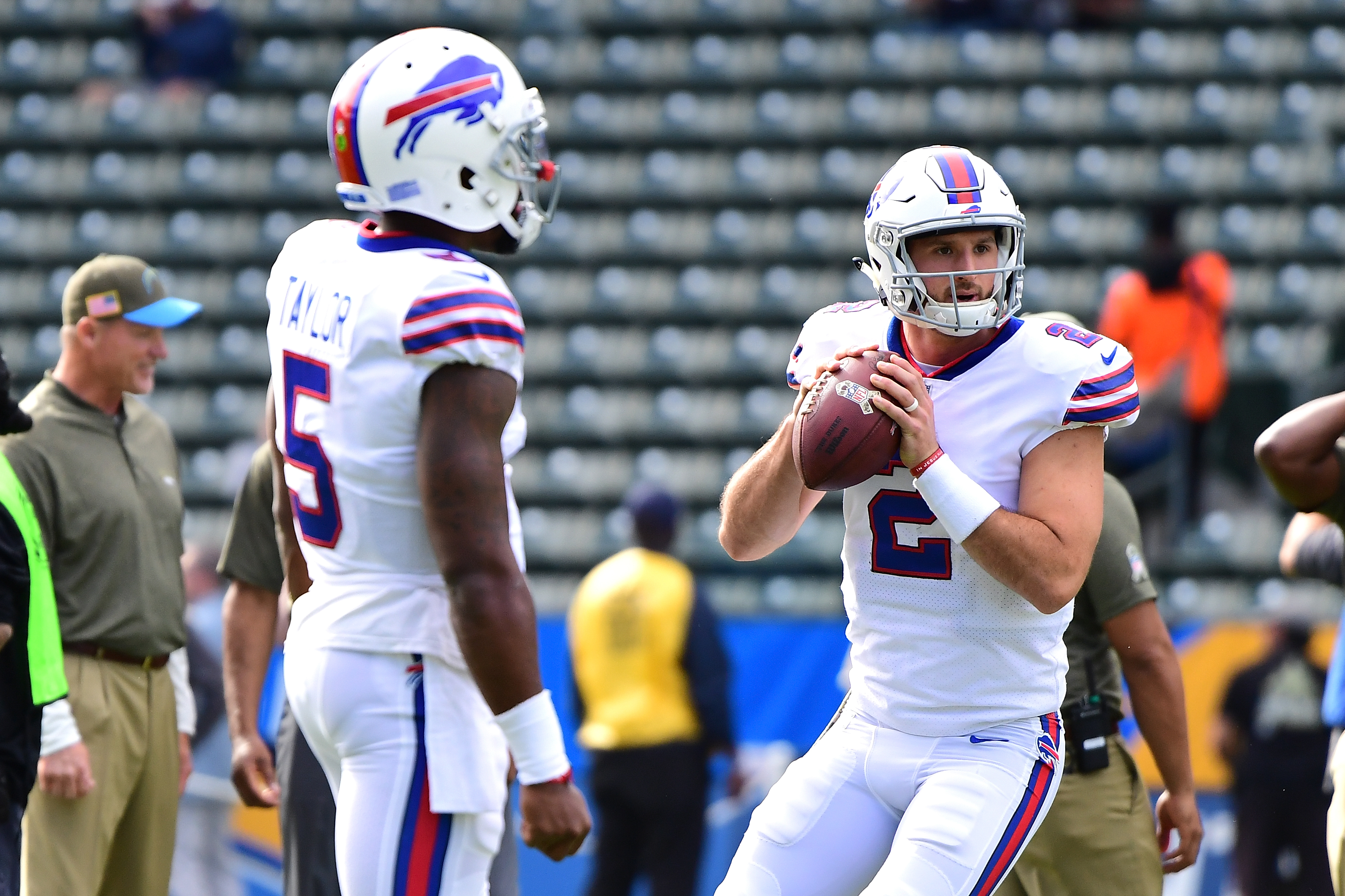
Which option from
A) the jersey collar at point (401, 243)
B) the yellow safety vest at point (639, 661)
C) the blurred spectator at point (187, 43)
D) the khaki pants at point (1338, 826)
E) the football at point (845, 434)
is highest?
the blurred spectator at point (187, 43)

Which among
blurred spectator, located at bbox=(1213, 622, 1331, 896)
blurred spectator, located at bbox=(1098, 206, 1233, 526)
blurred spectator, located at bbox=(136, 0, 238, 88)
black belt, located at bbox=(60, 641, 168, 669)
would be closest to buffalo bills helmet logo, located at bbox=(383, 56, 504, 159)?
black belt, located at bbox=(60, 641, 168, 669)

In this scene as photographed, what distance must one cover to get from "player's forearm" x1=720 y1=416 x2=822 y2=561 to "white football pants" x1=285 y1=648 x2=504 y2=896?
0.80 m

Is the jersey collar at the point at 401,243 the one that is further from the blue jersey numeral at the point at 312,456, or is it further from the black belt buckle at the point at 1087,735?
the black belt buckle at the point at 1087,735

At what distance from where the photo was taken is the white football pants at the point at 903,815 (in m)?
2.97

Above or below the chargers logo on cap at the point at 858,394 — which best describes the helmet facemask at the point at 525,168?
above

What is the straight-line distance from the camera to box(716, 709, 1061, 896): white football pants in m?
2.97

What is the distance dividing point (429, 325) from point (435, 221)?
0.31 m

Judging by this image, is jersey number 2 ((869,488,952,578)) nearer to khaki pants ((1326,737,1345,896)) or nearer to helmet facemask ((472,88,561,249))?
helmet facemask ((472,88,561,249))

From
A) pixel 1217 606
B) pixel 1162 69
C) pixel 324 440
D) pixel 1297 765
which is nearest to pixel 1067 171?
pixel 1162 69

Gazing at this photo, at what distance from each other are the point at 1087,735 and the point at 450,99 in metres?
2.10

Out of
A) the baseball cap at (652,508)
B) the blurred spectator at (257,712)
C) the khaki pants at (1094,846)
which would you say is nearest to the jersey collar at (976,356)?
the khaki pants at (1094,846)

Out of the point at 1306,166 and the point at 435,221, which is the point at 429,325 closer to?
the point at 435,221

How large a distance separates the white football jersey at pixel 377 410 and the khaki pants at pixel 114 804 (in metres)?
1.56

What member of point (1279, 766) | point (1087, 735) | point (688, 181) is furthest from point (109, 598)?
point (688, 181)
